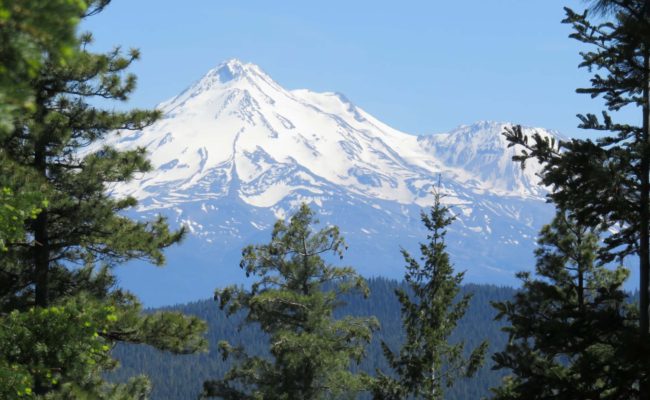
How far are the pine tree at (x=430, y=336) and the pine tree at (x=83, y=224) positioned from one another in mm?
5601

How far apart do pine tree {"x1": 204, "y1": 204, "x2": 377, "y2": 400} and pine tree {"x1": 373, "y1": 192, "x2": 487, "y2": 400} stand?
2806 mm

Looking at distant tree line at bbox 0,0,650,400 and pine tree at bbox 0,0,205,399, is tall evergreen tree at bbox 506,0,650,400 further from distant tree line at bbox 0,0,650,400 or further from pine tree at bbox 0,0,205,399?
pine tree at bbox 0,0,205,399

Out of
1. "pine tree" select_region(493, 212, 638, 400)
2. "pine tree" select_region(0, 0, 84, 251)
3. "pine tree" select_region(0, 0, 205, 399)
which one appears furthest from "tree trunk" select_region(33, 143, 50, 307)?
"pine tree" select_region(0, 0, 84, 251)

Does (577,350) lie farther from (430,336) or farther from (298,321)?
(298,321)

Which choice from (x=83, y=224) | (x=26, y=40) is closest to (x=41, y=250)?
(x=83, y=224)

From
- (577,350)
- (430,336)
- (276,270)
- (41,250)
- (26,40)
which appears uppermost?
(276,270)

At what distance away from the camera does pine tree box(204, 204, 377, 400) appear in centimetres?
2241

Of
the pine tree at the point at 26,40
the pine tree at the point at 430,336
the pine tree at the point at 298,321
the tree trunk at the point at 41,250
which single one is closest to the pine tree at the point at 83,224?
the tree trunk at the point at 41,250

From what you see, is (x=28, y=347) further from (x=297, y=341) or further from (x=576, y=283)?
(x=576, y=283)

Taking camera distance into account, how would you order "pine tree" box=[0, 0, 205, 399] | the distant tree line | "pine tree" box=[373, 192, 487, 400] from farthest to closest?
"pine tree" box=[373, 192, 487, 400]
"pine tree" box=[0, 0, 205, 399]
the distant tree line

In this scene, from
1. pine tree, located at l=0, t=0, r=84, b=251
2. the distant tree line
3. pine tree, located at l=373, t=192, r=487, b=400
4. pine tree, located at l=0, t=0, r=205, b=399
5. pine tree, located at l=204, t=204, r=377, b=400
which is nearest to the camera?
pine tree, located at l=0, t=0, r=84, b=251

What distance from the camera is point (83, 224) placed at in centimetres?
1453

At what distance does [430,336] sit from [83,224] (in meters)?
9.02

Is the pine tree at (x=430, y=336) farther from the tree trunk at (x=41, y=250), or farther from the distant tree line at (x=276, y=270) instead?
the tree trunk at (x=41, y=250)
